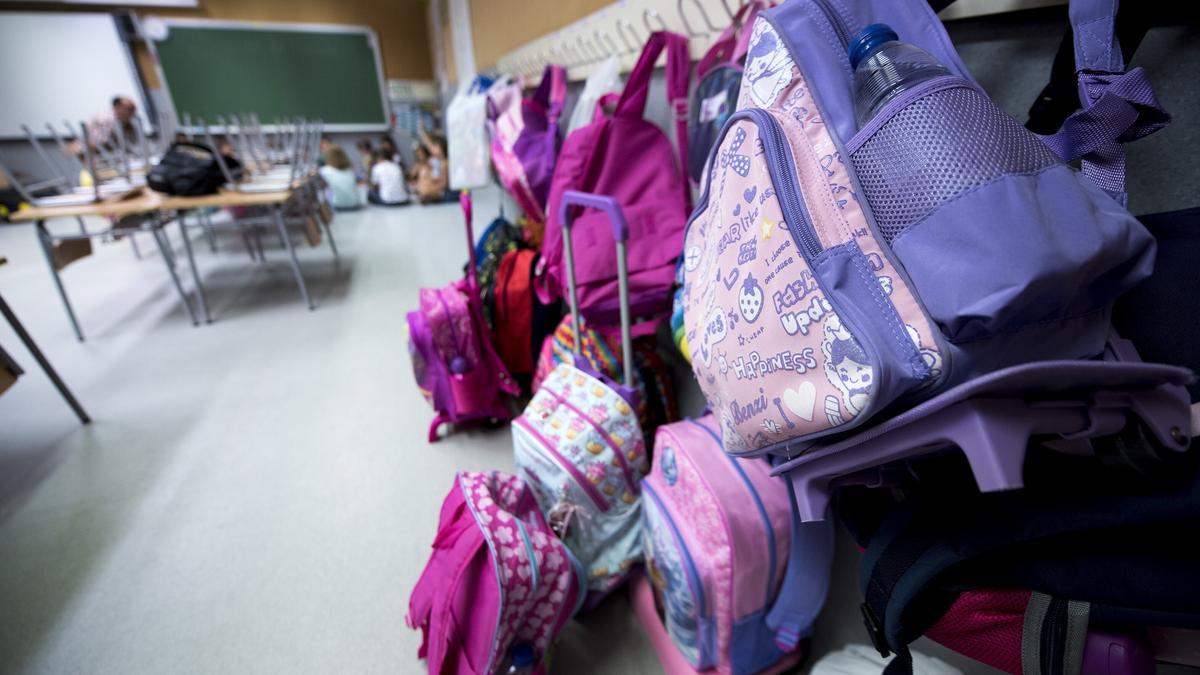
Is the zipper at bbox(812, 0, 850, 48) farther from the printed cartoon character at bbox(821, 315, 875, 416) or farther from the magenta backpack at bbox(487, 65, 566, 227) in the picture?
the magenta backpack at bbox(487, 65, 566, 227)

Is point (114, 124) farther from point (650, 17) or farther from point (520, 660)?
point (520, 660)

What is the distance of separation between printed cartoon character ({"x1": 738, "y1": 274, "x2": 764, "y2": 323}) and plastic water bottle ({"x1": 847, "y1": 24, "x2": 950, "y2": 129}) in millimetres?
168

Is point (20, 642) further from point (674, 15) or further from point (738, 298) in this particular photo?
point (674, 15)

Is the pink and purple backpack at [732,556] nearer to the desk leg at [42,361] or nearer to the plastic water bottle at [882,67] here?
the plastic water bottle at [882,67]

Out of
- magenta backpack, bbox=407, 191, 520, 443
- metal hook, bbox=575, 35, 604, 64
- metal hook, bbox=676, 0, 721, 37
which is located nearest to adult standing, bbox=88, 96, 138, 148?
magenta backpack, bbox=407, 191, 520, 443

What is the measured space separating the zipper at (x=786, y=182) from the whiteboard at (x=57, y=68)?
749 centimetres

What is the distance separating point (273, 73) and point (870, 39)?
7.11 meters

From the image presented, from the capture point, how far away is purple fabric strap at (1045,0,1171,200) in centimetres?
37

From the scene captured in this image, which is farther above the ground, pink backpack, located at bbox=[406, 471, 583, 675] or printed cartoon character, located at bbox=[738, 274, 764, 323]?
printed cartoon character, located at bbox=[738, 274, 764, 323]

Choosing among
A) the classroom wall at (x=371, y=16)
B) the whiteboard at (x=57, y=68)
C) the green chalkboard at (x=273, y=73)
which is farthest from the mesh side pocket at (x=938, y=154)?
the whiteboard at (x=57, y=68)

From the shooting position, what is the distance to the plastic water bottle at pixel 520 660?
2.56 feet

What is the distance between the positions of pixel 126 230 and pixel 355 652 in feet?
8.08

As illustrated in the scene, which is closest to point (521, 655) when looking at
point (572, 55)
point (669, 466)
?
point (669, 466)

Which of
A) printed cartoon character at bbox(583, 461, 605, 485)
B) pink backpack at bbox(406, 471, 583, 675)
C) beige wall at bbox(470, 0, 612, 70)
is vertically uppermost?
beige wall at bbox(470, 0, 612, 70)
